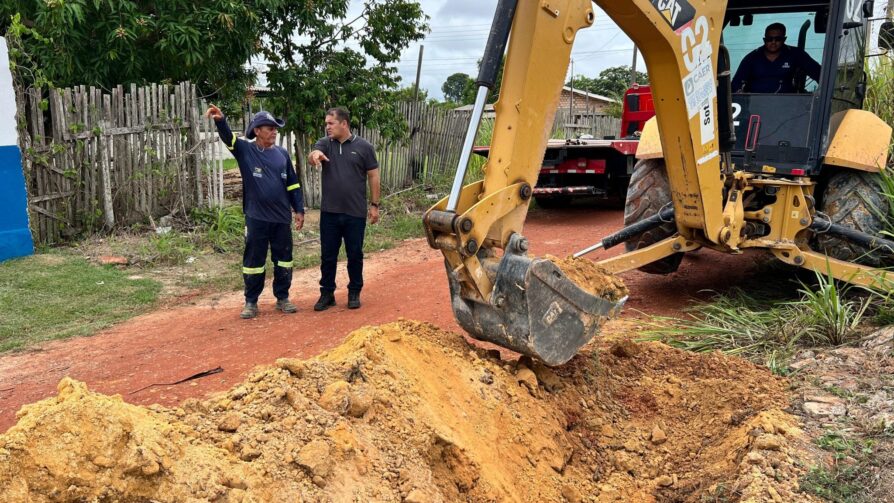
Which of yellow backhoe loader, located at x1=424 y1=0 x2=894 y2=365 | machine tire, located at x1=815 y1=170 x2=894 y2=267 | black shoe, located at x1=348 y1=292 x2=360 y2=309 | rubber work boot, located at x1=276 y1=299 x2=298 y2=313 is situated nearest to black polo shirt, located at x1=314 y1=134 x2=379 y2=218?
black shoe, located at x1=348 y1=292 x2=360 y2=309

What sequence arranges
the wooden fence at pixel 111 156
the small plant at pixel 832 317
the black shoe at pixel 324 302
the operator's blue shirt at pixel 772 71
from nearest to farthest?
the small plant at pixel 832 317 < the operator's blue shirt at pixel 772 71 < the black shoe at pixel 324 302 < the wooden fence at pixel 111 156

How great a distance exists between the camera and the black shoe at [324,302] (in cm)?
685

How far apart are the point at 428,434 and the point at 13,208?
7514mm

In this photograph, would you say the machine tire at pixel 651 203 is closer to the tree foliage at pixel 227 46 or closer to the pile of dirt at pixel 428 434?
the pile of dirt at pixel 428 434

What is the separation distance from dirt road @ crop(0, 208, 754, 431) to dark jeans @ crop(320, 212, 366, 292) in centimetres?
36

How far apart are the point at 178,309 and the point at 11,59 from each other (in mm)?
4131

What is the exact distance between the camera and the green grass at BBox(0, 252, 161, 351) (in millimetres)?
6344

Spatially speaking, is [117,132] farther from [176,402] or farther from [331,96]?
[176,402]

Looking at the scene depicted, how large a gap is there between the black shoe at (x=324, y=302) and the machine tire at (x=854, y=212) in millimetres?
4453

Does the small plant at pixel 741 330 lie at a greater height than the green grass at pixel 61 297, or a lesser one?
greater

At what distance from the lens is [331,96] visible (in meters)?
12.0

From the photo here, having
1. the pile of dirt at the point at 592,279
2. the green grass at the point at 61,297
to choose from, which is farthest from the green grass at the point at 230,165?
the pile of dirt at the point at 592,279

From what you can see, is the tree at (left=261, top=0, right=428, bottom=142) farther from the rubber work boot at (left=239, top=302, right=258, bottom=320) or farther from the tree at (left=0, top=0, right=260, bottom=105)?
the rubber work boot at (left=239, top=302, right=258, bottom=320)

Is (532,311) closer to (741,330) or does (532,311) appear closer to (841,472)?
(841,472)
